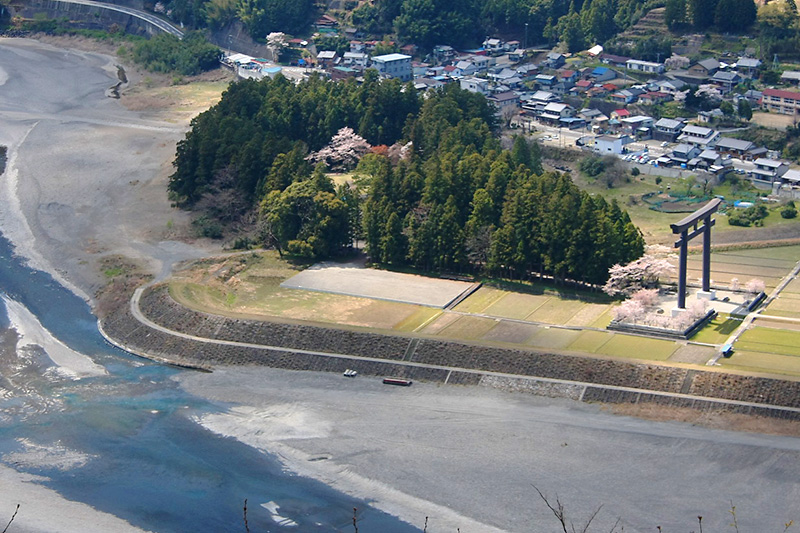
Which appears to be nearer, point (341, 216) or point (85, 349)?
point (85, 349)

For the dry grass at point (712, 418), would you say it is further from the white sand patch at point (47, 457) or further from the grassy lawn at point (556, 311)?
the white sand patch at point (47, 457)

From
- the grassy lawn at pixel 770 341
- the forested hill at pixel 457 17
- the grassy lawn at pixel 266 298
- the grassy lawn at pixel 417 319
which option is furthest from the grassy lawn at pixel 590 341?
the forested hill at pixel 457 17

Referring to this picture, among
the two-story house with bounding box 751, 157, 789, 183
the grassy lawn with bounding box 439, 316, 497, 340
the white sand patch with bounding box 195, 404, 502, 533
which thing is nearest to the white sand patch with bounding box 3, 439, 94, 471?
the white sand patch with bounding box 195, 404, 502, 533

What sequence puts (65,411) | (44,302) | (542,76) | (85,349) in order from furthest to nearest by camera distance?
1. (542,76)
2. (44,302)
3. (85,349)
4. (65,411)

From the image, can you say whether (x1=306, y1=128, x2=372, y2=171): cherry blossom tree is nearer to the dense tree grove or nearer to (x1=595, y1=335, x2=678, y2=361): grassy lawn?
(x1=595, y1=335, x2=678, y2=361): grassy lawn

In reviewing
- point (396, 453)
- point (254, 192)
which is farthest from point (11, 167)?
point (396, 453)

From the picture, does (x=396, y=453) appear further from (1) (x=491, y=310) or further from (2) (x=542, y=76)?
(2) (x=542, y=76)

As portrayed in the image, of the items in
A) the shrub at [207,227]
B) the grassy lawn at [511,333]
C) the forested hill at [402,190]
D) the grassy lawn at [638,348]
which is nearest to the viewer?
the grassy lawn at [638,348]
